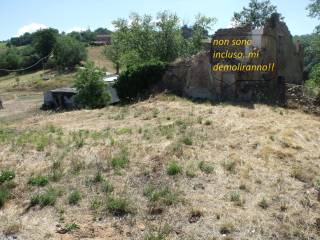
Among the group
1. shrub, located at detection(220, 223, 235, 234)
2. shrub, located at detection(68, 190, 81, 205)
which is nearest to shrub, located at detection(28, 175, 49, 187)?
shrub, located at detection(68, 190, 81, 205)

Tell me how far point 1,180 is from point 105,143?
3.50 metres

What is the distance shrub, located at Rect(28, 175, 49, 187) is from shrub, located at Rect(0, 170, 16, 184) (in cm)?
61

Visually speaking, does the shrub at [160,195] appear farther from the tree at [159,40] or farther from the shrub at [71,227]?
the tree at [159,40]

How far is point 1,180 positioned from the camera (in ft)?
35.9

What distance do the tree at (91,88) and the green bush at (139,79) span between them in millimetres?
1988

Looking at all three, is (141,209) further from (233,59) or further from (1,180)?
(233,59)

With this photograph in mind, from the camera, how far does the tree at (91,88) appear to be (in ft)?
88.0

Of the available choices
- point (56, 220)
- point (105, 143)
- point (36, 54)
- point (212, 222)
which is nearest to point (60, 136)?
point (105, 143)

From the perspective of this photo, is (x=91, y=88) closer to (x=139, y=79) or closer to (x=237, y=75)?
(x=139, y=79)

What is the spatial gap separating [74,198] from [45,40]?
81.7 metres

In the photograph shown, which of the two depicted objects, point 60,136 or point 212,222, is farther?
point 60,136

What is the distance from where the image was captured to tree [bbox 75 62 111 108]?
2683 centimetres

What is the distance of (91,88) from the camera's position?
26.9 meters

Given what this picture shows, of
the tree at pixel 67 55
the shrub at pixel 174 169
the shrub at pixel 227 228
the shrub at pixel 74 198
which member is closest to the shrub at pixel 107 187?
the shrub at pixel 74 198
